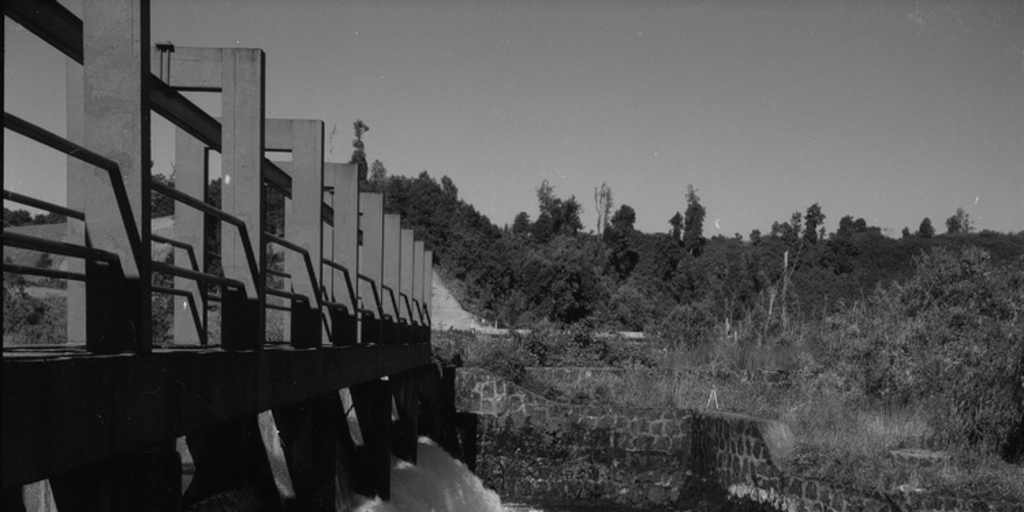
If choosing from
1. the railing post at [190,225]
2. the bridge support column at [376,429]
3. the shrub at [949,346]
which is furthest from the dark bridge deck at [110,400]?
the shrub at [949,346]

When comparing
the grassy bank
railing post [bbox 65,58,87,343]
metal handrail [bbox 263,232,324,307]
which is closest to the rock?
the grassy bank

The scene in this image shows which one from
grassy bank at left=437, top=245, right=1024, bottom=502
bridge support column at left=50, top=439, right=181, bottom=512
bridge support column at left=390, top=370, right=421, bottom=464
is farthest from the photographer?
bridge support column at left=390, top=370, right=421, bottom=464

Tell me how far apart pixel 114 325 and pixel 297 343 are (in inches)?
155

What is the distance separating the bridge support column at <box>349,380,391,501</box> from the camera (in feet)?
42.5

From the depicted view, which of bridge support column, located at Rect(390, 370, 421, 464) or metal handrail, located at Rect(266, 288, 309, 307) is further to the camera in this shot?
bridge support column, located at Rect(390, 370, 421, 464)

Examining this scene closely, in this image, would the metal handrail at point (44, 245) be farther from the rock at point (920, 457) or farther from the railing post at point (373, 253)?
the rock at point (920, 457)

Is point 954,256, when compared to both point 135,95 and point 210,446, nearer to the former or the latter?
point 210,446

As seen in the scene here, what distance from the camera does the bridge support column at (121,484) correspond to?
460 centimetres

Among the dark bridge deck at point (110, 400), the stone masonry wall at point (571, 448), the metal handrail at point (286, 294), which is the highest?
the metal handrail at point (286, 294)

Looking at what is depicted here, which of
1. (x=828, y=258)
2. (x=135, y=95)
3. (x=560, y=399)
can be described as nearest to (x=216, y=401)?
(x=135, y=95)

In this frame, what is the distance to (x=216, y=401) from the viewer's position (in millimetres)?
5703

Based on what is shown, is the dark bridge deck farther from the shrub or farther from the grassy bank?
the shrub

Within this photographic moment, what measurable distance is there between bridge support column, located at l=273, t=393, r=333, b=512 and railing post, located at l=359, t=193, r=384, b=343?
3264 mm

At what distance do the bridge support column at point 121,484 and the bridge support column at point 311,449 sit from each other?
427 centimetres
